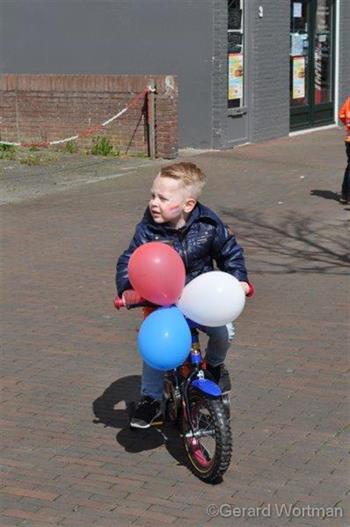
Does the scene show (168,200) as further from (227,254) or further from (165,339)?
(165,339)

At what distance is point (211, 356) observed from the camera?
5215 millimetres

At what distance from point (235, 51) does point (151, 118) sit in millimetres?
2639

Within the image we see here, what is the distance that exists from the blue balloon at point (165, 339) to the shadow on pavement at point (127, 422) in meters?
0.65

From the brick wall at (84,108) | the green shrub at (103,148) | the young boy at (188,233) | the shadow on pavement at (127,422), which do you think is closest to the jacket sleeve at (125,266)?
the young boy at (188,233)

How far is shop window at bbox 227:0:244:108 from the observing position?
58.6ft

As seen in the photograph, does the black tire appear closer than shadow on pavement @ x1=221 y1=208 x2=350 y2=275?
Yes

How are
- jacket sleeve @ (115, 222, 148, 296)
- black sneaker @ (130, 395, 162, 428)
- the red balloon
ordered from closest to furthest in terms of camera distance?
the red balloon
jacket sleeve @ (115, 222, 148, 296)
black sneaker @ (130, 395, 162, 428)

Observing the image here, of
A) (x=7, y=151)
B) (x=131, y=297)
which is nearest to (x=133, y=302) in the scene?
(x=131, y=297)

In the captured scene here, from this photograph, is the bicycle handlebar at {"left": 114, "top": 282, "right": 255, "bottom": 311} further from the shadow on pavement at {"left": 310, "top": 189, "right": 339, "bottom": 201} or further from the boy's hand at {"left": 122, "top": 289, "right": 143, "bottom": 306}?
the shadow on pavement at {"left": 310, "top": 189, "right": 339, "bottom": 201}

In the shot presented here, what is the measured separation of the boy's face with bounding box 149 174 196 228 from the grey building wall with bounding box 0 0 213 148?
12.7 metres

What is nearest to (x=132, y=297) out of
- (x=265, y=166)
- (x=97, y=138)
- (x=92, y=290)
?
(x=92, y=290)

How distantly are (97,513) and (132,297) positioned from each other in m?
1.02

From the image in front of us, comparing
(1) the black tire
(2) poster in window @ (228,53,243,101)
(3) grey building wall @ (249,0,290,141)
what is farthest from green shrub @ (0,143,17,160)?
(1) the black tire

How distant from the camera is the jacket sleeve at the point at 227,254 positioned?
505 cm
